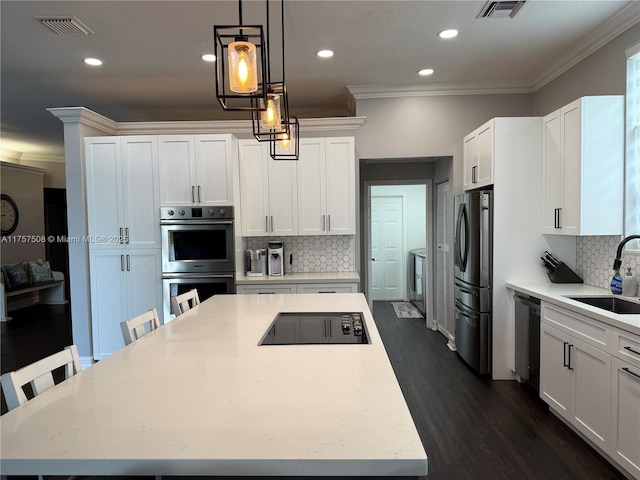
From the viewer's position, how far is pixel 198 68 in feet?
12.3

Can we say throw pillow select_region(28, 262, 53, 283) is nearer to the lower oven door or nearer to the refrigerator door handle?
the lower oven door

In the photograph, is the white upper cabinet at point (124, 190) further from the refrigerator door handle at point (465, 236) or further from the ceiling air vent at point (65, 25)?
the refrigerator door handle at point (465, 236)

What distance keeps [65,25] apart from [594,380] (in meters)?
4.26

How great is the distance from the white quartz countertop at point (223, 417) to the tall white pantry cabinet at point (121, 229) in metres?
2.58

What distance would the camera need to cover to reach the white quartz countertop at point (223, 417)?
2.95 feet

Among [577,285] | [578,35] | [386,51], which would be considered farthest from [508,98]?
[577,285]

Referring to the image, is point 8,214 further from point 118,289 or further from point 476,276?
point 476,276

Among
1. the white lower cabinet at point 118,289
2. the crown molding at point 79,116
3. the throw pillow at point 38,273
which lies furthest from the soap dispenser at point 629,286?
the throw pillow at point 38,273

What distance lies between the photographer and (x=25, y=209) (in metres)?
7.69

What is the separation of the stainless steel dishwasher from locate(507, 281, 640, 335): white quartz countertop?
0.31 feet

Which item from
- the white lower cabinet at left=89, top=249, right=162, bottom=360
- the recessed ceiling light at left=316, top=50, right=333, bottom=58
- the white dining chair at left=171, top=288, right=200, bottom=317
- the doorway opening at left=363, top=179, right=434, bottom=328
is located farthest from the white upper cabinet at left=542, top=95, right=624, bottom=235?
the doorway opening at left=363, top=179, right=434, bottom=328

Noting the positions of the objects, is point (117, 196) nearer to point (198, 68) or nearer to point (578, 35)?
point (198, 68)

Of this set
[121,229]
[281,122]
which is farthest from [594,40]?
[121,229]

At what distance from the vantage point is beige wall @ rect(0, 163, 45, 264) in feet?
23.9
